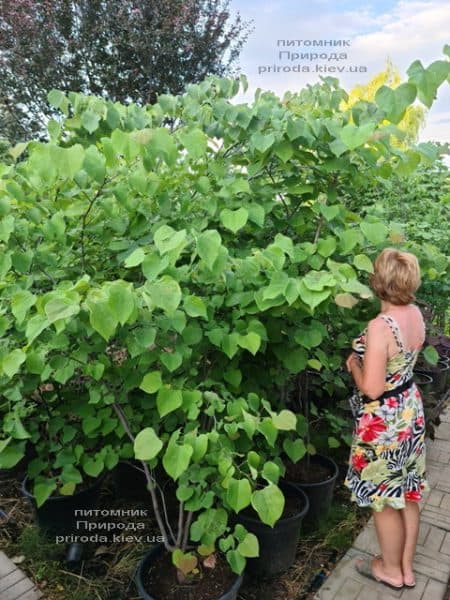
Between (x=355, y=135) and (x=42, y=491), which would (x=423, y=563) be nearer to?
(x=42, y=491)

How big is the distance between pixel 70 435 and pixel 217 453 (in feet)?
3.12

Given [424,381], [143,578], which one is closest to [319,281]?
[143,578]

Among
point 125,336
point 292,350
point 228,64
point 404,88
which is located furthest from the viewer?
point 228,64

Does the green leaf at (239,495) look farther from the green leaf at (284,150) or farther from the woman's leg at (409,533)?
the woman's leg at (409,533)

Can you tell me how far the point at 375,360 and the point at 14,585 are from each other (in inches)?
76.0

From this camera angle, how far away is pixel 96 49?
1059 cm

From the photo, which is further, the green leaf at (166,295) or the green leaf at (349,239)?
the green leaf at (349,239)

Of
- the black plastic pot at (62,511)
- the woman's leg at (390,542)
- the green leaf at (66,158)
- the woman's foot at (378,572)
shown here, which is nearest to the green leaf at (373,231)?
the green leaf at (66,158)

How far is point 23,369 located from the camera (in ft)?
5.66

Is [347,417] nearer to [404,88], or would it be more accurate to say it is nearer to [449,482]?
[449,482]

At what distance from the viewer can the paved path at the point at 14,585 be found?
215cm

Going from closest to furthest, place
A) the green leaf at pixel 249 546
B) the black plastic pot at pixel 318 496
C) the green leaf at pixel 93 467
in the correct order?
the green leaf at pixel 249 546
the green leaf at pixel 93 467
the black plastic pot at pixel 318 496

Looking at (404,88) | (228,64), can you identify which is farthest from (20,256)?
(228,64)

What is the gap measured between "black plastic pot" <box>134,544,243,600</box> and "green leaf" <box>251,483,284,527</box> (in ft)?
2.21
